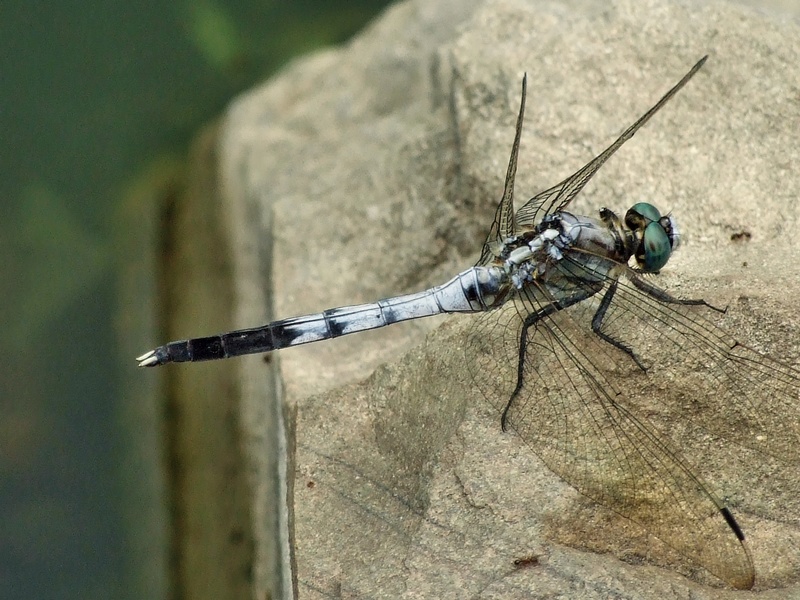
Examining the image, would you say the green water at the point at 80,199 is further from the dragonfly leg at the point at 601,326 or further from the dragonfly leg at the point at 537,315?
the dragonfly leg at the point at 601,326

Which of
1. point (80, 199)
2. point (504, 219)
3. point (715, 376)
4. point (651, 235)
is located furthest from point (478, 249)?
point (80, 199)

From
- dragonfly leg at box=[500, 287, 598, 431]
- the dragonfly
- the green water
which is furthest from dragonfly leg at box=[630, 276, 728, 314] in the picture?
the green water

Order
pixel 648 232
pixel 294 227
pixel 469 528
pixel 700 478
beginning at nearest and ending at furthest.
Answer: pixel 700 478 < pixel 469 528 < pixel 648 232 < pixel 294 227

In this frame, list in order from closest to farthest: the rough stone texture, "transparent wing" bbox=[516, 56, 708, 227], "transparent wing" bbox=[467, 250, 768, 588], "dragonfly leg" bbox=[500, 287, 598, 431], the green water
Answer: "transparent wing" bbox=[467, 250, 768, 588], the rough stone texture, "dragonfly leg" bbox=[500, 287, 598, 431], "transparent wing" bbox=[516, 56, 708, 227], the green water

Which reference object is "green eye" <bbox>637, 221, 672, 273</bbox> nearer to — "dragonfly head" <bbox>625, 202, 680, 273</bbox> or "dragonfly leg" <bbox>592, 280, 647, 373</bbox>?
"dragonfly head" <bbox>625, 202, 680, 273</bbox>

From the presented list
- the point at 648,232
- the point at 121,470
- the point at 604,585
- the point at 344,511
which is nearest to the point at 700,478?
the point at 604,585

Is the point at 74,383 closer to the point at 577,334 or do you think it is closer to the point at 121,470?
the point at 121,470

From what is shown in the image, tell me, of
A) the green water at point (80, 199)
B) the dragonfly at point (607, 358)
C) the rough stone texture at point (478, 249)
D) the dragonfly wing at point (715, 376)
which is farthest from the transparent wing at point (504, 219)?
the green water at point (80, 199)
